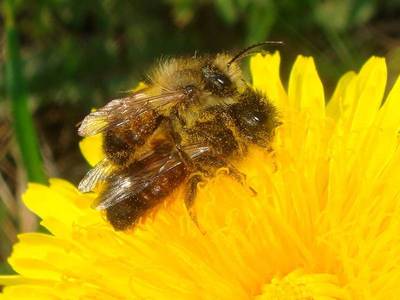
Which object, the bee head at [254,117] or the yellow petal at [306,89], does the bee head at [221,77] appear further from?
the yellow petal at [306,89]

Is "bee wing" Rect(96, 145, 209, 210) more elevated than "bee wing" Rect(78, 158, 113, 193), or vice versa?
"bee wing" Rect(78, 158, 113, 193)

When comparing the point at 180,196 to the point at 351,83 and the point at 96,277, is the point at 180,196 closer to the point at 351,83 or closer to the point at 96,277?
the point at 96,277

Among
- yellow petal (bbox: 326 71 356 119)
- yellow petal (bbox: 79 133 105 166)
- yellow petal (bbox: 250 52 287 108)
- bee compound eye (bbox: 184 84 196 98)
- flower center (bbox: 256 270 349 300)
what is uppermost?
yellow petal (bbox: 79 133 105 166)

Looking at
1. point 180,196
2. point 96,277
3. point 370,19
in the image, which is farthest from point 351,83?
point 370,19

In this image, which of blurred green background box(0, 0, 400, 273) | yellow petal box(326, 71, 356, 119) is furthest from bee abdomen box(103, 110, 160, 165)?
blurred green background box(0, 0, 400, 273)

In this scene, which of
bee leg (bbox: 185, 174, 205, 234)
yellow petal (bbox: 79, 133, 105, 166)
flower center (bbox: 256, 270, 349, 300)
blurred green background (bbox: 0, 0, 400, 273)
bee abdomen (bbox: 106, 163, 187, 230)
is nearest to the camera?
flower center (bbox: 256, 270, 349, 300)

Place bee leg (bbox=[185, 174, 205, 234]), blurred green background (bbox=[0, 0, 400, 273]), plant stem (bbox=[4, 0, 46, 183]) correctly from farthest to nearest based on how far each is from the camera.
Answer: blurred green background (bbox=[0, 0, 400, 273]), plant stem (bbox=[4, 0, 46, 183]), bee leg (bbox=[185, 174, 205, 234])

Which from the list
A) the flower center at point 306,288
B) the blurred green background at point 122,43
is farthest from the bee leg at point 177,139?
the blurred green background at point 122,43

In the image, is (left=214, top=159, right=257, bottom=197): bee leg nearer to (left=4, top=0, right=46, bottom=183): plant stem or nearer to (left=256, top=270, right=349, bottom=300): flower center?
(left=256, top=270, right=349, bottom=300): flower center
